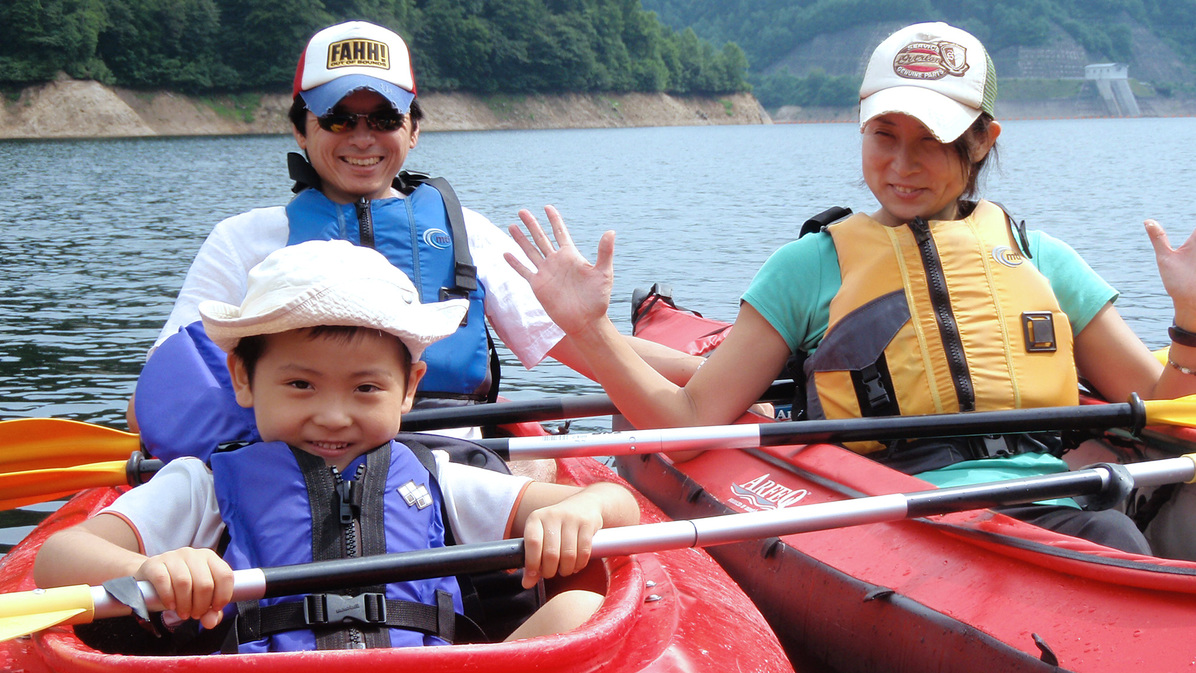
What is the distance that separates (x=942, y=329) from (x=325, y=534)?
1.77m

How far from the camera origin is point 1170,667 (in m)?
2.15

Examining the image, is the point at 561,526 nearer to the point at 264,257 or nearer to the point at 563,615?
the point at 563,615

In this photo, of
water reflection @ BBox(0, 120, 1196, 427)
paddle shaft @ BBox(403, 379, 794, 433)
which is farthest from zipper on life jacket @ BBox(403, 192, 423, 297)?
water reflection @ BBox(0, 120, 1196, 427)

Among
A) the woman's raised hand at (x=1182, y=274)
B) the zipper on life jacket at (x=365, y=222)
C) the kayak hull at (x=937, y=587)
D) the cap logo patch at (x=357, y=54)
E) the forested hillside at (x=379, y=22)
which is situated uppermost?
the forested hillside at (x=379, y=22)

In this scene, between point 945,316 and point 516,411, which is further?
point 516,411

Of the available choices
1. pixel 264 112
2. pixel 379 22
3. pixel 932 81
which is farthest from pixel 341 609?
pixel 379 22

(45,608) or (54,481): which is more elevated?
(45,608)

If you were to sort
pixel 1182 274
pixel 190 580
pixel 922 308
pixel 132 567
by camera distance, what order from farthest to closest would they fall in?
pixel 922 308, pixel 1182 274, pixel 132 567, pixel 190 580

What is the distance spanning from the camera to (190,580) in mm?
1840

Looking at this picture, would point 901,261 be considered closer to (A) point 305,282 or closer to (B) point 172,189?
(A) point 305,282

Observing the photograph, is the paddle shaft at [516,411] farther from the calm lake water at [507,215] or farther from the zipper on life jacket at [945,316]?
the calm lake water at [507,215]

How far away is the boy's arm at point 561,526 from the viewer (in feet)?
6.78

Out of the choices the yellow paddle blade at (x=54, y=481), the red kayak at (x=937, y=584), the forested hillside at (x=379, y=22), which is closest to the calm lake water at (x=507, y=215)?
the red kayak at (x=937, y=584)

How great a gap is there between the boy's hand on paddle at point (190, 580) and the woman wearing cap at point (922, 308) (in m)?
1.34
